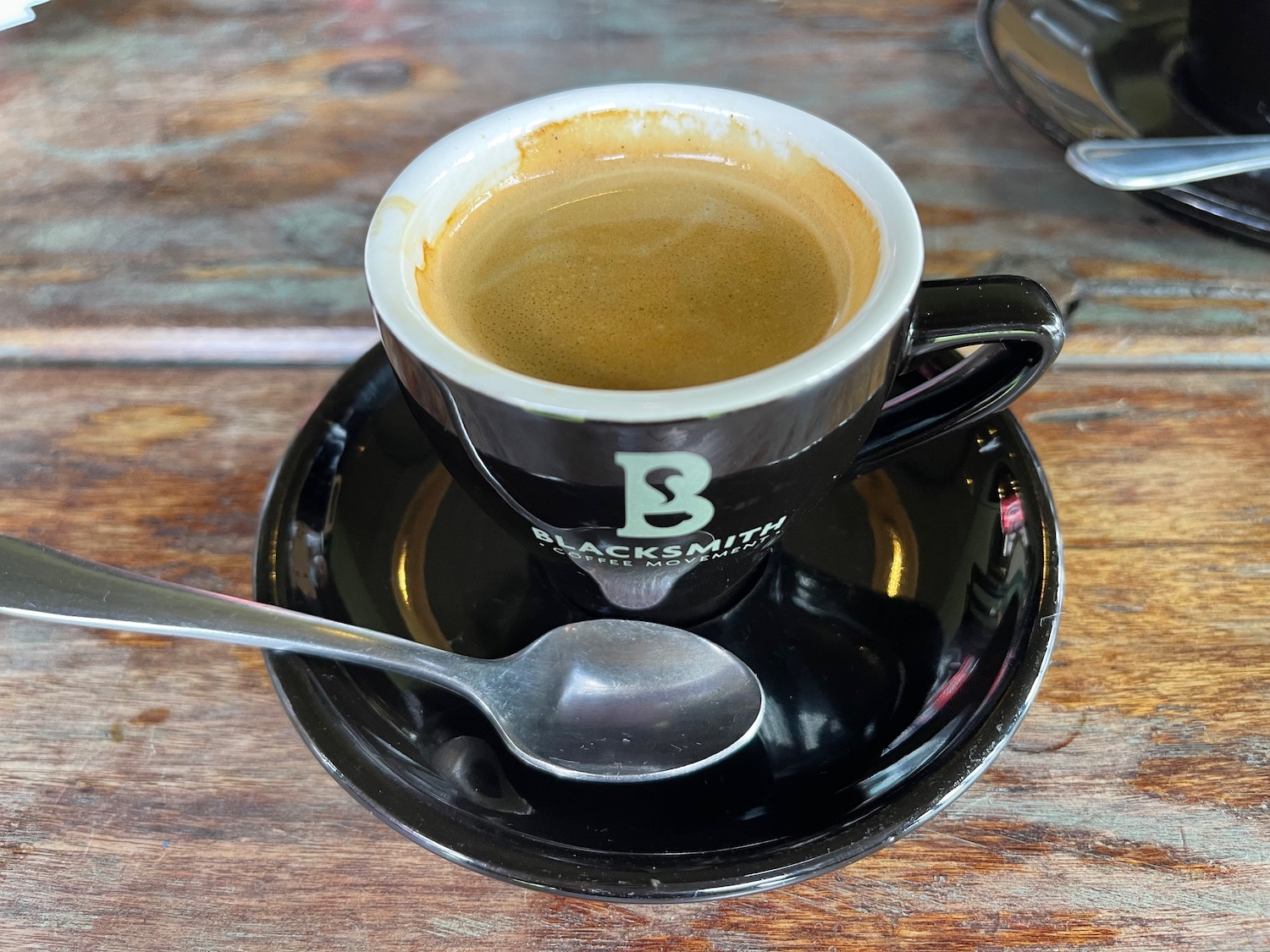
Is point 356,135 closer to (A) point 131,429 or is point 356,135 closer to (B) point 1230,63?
(A) point 131,429

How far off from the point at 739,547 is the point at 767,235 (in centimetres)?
25

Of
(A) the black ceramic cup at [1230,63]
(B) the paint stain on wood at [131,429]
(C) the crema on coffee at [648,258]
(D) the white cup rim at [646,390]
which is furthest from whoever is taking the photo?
(A) the black ceramic cup at [1230,63]

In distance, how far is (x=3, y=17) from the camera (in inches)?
54.8

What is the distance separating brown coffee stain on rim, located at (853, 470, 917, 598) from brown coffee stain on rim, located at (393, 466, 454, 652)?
313mm

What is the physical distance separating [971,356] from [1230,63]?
2.04ft

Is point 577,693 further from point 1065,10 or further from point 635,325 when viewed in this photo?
point 1065,10

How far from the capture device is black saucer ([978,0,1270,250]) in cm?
99

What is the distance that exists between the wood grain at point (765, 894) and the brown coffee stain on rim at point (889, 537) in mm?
121

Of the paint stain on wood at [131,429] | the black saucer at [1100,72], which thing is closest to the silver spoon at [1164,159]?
the black saucer at [1100,72]

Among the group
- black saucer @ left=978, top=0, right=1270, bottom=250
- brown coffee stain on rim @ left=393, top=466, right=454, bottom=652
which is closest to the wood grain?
brown coffee stain on rim @ left=393, top=466, right=454, bottom=652

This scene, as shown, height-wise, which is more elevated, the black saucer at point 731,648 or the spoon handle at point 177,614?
the spoon handle at point 177,614

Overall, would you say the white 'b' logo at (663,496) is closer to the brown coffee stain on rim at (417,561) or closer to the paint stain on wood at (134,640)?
the brown coffee stain on rim at (417,561)

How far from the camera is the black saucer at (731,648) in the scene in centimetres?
52

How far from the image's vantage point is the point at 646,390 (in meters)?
0.60
